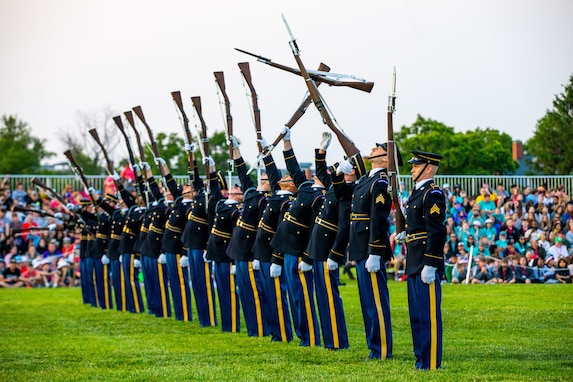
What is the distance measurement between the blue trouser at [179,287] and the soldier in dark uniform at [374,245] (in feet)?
20.3

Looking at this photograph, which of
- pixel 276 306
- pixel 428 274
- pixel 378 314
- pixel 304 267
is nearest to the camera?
pixel 428 274

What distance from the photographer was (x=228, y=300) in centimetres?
1507

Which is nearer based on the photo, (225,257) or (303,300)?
(303,300)

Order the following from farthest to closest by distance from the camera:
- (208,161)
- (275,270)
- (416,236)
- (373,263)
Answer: (208,161), (275,270), (373,263), (416,236)

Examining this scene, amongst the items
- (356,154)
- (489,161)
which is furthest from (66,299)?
(489,161)

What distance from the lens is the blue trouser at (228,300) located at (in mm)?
15029

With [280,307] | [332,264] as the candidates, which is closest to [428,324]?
[332,264]

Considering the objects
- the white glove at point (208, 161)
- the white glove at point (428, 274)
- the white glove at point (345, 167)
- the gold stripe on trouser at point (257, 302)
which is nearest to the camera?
the white glove at point (428, 274)

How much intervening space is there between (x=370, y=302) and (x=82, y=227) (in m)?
11.9

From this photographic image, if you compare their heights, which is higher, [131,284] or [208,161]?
[208,161]

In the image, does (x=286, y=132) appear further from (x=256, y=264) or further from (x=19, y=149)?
(x=19, y=149)

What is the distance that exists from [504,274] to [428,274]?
14.1 m

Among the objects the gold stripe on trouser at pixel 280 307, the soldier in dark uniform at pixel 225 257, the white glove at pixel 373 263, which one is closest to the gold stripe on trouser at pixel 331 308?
the white glove at pixel 373 263

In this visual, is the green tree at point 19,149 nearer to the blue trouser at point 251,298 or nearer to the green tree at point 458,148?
the green tree at point 458,148
